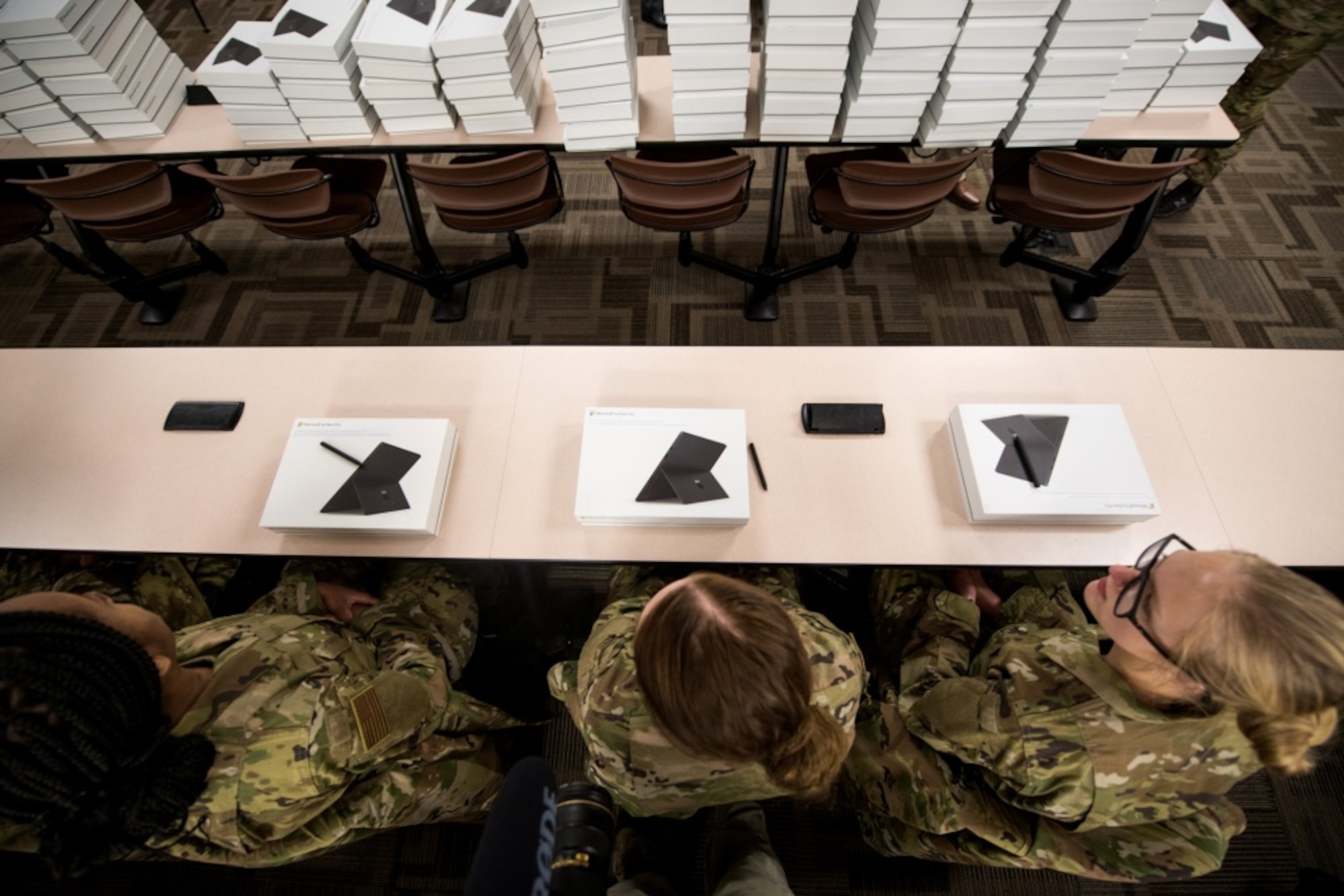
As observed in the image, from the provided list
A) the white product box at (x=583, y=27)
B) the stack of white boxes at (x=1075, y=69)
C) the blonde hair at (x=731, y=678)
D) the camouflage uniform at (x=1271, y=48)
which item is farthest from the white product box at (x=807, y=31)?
the camouflage uniform at (x=1271, y=48)

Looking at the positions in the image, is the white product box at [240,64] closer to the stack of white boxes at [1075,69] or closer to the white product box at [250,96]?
the white product box at [250,96]

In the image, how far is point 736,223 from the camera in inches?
122

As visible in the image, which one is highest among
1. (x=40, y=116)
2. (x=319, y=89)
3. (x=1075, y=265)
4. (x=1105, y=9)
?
(x=1105, y=9)

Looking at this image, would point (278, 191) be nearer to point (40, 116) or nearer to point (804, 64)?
point (40, 116)

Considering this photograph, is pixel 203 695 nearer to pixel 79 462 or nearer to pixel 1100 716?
pixel 79 462

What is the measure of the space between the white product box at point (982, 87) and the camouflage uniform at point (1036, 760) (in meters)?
1.52

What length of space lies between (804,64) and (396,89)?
1321 mm

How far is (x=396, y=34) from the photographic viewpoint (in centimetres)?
198

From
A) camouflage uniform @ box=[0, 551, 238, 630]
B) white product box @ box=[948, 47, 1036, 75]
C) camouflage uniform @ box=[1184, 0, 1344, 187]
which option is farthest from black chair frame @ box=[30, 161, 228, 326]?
camouflage uniform @ box=[1184, 0, 1344, 187]

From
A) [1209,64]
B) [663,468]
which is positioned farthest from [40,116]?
[1209,64]

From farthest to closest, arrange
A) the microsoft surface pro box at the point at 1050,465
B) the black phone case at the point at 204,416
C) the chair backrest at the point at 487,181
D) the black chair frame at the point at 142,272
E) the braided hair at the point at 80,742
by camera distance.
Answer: the black chair frame at the point at 142,272 → the chair backrest at the point at 487,181 → the black phone case at the point at 204,416 → the microsoft surface pro box at the point at 1050,465 → the braided hair at the point at 80,742

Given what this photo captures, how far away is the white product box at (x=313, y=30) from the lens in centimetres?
198

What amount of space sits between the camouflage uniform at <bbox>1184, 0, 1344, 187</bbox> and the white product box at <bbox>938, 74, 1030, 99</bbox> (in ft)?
3.92

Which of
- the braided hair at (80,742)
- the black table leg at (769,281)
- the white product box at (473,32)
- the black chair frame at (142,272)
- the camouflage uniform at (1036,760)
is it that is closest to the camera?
the braided hair at (80,742)
